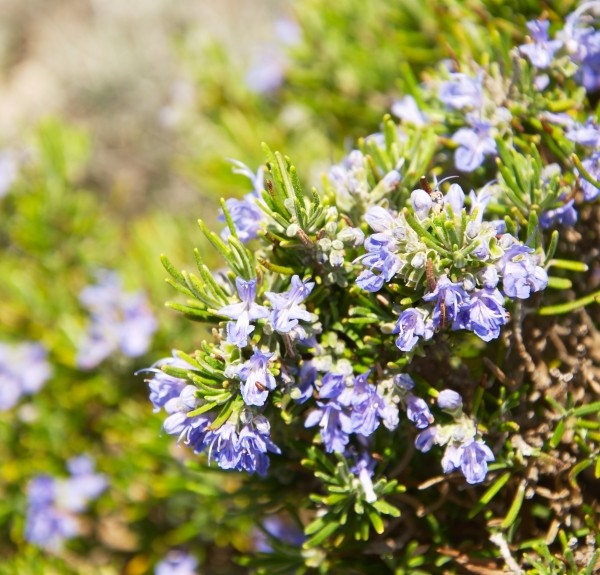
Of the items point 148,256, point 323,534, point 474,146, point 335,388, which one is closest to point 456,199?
point 474,146

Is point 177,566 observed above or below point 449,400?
below

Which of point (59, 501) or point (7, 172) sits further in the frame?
point (7, 172)

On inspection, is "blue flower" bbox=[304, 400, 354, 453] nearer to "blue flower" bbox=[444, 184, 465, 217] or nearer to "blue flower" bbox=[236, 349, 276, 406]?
"blue flower" bbox=[236, 349, 276, 406]

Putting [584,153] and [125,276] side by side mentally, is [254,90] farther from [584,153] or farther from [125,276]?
[584,153]

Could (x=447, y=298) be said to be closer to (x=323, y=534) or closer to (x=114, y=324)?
(x=323, y=534)

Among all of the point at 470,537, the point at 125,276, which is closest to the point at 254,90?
the point at 125,276

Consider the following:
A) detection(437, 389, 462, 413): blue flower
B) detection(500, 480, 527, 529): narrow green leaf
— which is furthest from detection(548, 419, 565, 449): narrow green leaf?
detection(437, 389, 462, 413): blue flower

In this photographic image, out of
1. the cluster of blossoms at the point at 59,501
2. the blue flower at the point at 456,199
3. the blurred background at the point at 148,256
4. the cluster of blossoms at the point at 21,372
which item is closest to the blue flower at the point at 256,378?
the blue flower at the point at 456,199

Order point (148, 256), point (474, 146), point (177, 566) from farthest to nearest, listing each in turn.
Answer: point (148, 256)
point (177, 566)
point (474, 146)
